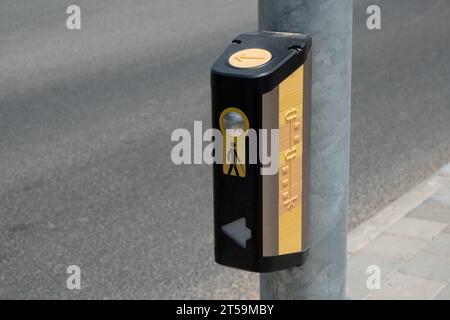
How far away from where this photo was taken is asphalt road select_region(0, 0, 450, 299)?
498 centimetres

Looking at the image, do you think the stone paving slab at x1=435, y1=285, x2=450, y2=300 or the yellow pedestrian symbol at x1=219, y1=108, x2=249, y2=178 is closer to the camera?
the yellow pedestrian symbol at x1=219, y1=108, x2=249, y2=178

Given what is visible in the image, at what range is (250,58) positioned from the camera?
231cm

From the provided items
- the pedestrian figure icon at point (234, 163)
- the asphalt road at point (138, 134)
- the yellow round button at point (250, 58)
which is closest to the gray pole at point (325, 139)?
the yellow round button at point (250, 58)

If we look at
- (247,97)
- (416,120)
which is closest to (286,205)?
(247,97)

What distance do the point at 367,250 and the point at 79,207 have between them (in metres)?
1.89

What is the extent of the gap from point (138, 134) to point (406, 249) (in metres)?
2.72

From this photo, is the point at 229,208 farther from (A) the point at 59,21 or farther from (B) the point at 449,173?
(A) the point at 59,21

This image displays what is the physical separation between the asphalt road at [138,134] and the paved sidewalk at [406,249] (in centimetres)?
21

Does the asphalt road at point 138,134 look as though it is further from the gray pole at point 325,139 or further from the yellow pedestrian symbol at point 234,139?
the yellow pedestrian symbol at point 234,139

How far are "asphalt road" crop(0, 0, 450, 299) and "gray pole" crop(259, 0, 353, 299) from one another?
2.15m

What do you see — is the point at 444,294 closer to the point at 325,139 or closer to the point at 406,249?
the point at 406,249

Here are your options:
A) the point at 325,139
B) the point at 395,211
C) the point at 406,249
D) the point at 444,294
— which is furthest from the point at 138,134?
the point at 325,139

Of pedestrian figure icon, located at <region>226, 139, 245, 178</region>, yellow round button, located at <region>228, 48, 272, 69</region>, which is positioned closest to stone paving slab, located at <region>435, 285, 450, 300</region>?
pedestrian figure icon, located at <region>226, 139, 245, 178</region>

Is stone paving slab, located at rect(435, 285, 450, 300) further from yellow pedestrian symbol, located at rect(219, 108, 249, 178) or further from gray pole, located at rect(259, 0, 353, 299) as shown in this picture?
yellow pedestrian symbol, located at rect(219, 108, 249, 178)
